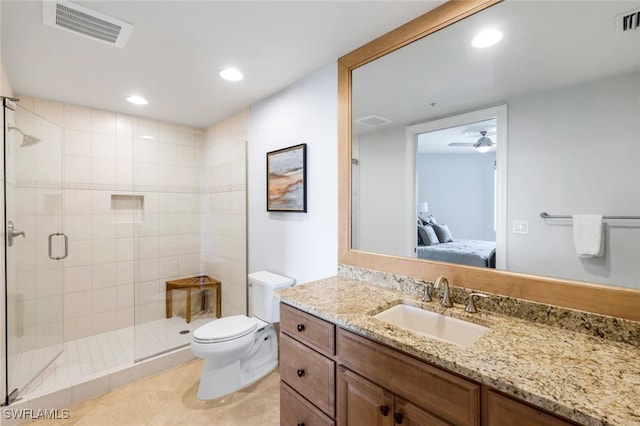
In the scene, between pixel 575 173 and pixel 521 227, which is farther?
pixel 521 227

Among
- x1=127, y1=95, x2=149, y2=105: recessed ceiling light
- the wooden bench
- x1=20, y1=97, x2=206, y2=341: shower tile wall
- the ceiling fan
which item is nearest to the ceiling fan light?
the ceiling fan

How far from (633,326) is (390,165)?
1.23 meters

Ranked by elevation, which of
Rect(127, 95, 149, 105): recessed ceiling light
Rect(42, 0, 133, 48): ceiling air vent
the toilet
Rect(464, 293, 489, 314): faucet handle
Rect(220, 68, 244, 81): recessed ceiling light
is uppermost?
Rect(127, 95, 149, 105): recessed ceiling light

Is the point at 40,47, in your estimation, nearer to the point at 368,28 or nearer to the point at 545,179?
the point at 368,28

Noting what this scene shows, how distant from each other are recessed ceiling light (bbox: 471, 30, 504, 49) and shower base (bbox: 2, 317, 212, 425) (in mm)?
3138

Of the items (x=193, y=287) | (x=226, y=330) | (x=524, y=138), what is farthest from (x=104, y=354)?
(x=524, y=138)

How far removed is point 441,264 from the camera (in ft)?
4.66

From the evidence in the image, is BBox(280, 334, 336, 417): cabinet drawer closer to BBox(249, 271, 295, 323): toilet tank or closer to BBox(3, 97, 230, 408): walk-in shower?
BBox(249, 271, 295, 323): toilet tank

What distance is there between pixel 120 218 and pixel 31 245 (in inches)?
31.3

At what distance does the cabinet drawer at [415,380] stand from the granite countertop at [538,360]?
1.5 inches

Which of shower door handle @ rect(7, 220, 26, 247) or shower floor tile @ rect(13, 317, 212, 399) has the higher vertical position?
shower door handle @ rect(7, 220, 26, 247)

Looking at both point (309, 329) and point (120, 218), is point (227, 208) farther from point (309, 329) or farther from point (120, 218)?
point (309, 329)

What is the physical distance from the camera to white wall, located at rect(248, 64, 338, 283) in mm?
1987

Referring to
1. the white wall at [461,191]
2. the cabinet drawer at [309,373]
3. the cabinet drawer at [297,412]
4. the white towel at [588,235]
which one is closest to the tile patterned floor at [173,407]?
the cabinet drawer at [297,412]
